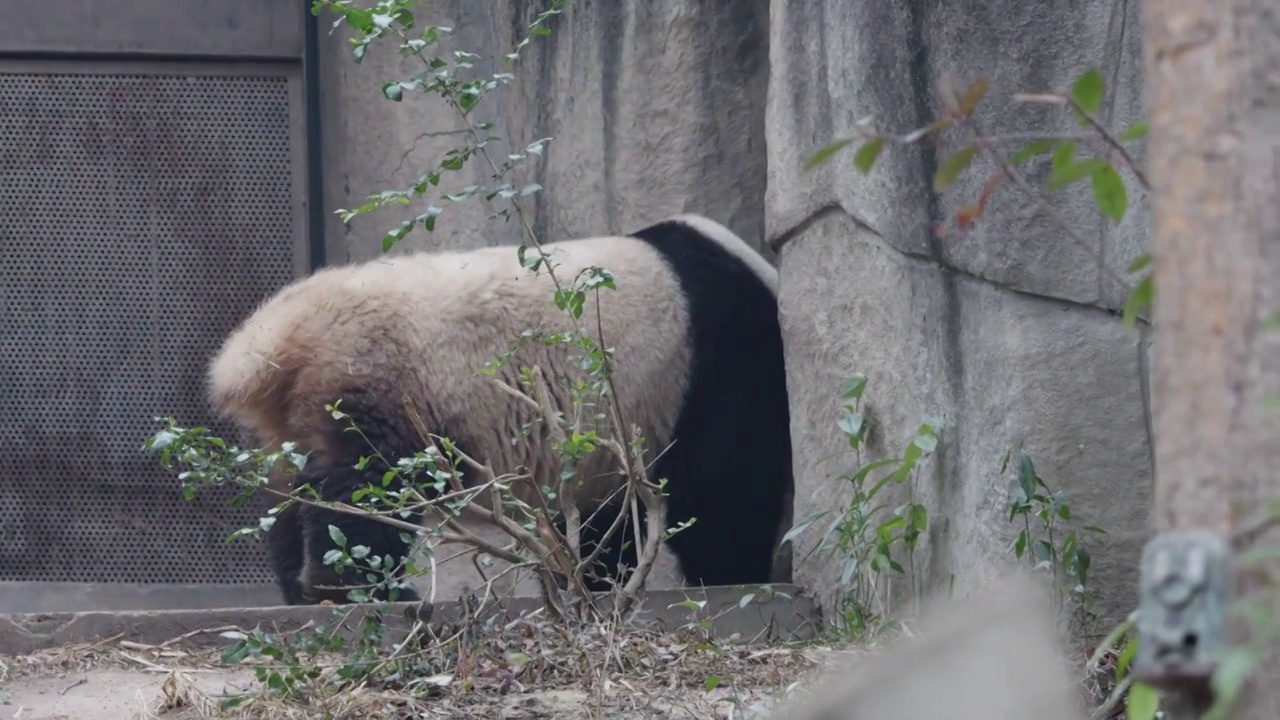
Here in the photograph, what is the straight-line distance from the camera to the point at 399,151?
237 inches

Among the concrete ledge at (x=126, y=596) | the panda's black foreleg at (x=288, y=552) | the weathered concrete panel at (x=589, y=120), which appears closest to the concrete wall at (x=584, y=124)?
the weathered concrete panel at (x=589, y=120)

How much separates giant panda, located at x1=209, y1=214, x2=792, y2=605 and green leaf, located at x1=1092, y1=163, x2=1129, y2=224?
2.39m

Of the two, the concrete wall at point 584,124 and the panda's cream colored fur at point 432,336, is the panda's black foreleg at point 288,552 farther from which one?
the concrete wall at point 584,124

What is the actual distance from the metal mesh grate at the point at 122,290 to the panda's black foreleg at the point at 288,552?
1156 mm

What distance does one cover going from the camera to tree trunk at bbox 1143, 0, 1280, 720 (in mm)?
1136

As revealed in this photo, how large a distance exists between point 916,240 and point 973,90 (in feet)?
6.98

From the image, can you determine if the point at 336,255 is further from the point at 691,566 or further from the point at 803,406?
the point at 803,406

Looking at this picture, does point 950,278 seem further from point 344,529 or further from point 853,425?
point 344,529

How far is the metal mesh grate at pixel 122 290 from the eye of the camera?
576 cm

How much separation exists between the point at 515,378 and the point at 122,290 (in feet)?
6.76

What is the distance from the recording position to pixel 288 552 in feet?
15.3

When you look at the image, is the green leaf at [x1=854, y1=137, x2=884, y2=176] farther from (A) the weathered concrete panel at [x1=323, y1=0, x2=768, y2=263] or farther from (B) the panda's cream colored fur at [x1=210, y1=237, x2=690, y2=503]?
(A) the weathered concrete panel at [x1=323, y1=0, x2=768, y2=263]

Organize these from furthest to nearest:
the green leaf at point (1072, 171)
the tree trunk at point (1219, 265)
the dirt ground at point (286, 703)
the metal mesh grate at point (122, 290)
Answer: the metal mesh grate at point (122, 290) < the dirt ground at point (286, 703) < the green leaf at point (1072, 171) < the tree trunk at point (1219, 265)

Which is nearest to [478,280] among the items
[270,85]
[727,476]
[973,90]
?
[727,476]
